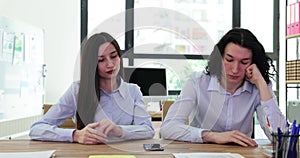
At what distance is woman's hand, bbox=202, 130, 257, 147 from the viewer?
53.9 inches

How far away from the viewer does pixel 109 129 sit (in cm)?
142

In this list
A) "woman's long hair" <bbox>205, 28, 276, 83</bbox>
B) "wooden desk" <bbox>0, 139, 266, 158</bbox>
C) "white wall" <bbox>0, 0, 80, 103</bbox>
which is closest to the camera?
"wooden desk" <bbox>0, 139, 266, 158</bbox>

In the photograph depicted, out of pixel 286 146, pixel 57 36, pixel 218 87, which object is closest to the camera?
pixel 286 146

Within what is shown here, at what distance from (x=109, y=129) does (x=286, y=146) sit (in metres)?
0.64

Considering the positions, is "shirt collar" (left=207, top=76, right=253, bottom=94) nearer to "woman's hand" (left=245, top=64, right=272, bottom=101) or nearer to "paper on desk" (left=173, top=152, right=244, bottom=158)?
"woman's hand" (left=245, top=64, right=272, bottom=101)

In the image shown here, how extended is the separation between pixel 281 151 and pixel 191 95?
0.58 m

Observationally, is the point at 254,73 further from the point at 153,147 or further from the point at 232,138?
the point at 153,147

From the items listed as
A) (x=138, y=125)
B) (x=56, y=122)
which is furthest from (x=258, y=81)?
(x=56, y=122)

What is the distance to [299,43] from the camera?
4.27m

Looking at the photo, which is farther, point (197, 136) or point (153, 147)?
point (197, 136)

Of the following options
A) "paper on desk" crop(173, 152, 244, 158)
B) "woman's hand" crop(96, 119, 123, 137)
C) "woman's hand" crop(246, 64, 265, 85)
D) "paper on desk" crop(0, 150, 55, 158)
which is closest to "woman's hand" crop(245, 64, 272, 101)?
"woman's hand" crop(246, 64, 265, 85)

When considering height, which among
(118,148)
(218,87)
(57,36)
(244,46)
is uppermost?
(57,36)

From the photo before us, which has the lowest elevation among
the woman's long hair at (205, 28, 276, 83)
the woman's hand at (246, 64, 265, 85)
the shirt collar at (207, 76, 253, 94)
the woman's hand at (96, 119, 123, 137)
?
the woman's hand at (96, 119, 123, 137)

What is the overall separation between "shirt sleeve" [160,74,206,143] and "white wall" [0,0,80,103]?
2.32 metres
